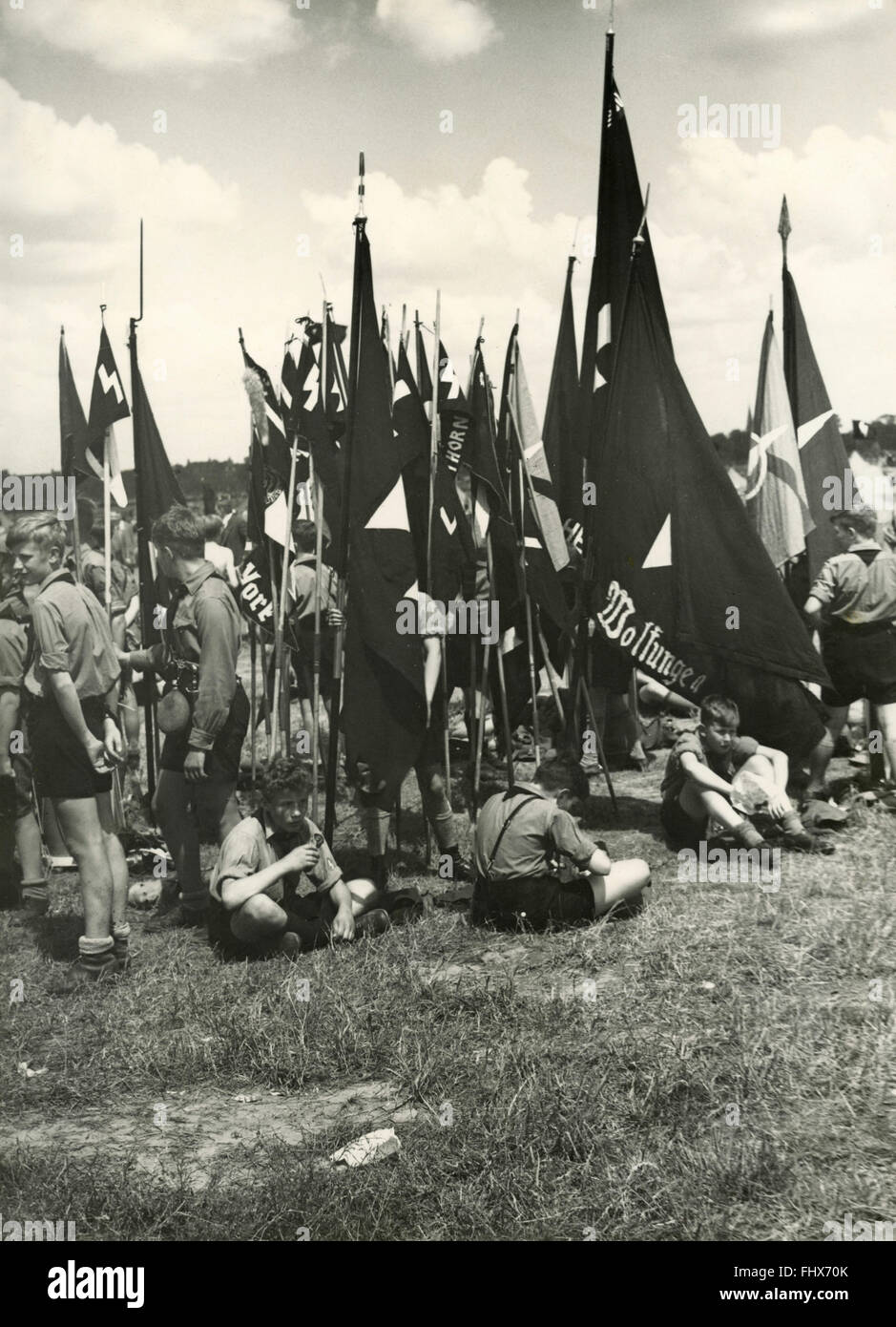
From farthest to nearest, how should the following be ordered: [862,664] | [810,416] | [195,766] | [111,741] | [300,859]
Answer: [810,416]
[862,664]
[195,766]
[300,859]
[111,741]

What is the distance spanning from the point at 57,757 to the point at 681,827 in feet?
11.8

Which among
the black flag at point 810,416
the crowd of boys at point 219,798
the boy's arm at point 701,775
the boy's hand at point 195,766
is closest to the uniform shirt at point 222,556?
the crowd of boys at point 219,798

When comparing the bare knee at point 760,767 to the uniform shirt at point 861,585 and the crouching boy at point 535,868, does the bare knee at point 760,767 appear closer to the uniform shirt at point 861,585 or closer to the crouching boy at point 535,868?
the uniform shirt at point 861,585

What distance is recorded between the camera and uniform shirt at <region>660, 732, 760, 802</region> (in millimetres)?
7488

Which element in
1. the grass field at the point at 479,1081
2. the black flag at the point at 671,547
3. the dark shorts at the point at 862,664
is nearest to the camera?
the grass field at the point at 479,1081

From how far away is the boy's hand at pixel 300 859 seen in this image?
5949mm

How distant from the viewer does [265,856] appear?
6055 mm

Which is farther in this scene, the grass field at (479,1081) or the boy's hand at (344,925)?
the boy's hand at (344,925)

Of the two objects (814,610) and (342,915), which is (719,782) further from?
(342,915)

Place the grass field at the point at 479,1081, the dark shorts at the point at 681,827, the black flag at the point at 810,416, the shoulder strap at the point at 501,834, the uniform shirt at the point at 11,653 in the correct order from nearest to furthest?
1. the grass field at the point at 479,1081
2. the shoulder strap at the point at 501,834
3. the uniform shirt at the point at 11,653
4. the dark shorts at the point at 681,827
5. the black flag at the point at 810,416

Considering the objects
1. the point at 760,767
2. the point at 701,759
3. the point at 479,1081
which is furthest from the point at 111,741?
the point at 760,767

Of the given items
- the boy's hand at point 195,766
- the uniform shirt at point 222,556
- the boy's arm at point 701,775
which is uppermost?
the uniform shirt at point 222,556

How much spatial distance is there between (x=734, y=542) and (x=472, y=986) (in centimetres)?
339

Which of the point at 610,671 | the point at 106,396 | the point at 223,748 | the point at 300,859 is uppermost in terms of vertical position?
the point at 106,396
